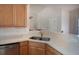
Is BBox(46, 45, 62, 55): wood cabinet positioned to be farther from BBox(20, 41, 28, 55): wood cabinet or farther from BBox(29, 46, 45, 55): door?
BBox(20, 41, 28, 55): wood cabinet

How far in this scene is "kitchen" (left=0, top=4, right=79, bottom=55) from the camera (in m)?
1.83

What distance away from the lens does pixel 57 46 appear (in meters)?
1.86

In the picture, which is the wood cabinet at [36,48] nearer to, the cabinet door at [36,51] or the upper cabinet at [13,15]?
the cabinet door at [36,51]

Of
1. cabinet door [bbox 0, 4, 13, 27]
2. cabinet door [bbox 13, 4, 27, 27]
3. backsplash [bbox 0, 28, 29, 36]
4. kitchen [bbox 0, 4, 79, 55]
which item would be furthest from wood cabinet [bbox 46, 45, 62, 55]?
cabinet door [bbox 0, 4, 13, 27]

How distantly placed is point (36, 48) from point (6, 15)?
0.62 meters

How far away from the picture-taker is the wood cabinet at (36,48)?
1.85m

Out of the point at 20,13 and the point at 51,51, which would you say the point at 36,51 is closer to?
the point at 51,51

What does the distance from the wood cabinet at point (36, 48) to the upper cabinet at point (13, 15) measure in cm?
30

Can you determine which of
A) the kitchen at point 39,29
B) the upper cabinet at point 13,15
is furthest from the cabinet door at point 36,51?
the upper cabinet at point 13,15

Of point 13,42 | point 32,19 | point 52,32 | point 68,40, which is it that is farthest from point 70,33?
point 13,42

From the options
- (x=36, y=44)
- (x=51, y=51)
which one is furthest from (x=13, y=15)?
(x=51, y=51)
